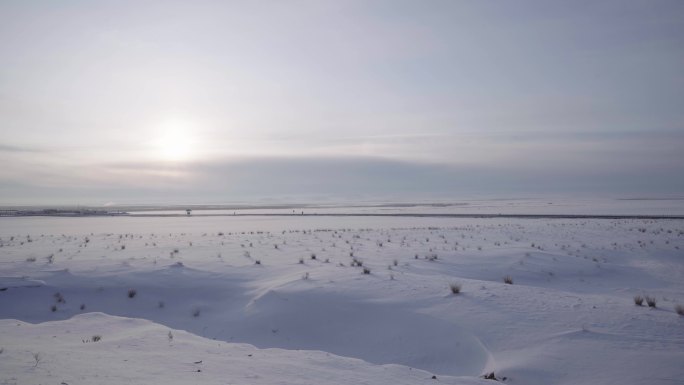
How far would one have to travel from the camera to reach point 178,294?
12.7 meters

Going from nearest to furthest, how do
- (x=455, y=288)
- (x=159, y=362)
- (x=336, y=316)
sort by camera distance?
(x=159, y=362) → (x=336, y=316) → (x=455, y=288)

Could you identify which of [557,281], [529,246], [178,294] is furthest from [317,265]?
[529,246]

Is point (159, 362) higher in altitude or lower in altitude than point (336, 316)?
higher

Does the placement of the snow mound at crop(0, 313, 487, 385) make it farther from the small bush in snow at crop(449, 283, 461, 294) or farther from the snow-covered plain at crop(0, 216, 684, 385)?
the small bush in snow at crop(449, 283, 461, 294)

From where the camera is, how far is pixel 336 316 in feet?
34.2

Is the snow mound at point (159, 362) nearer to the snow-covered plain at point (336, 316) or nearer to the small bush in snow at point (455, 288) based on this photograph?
the snow-covered plain at point (336, 316)

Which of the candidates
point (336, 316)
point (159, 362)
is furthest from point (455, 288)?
point (159, 362)

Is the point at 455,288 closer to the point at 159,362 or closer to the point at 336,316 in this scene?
the point at 336,316

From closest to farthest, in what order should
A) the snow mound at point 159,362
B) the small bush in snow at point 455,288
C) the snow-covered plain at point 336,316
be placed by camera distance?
the snow mound at point 159,362 → the snow-covered plain at point 336,316 → the small bush in snow at point 455,288

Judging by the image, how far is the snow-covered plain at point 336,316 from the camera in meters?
6.72

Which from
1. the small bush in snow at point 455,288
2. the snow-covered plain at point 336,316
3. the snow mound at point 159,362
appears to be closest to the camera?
the snow mound at point 159,362

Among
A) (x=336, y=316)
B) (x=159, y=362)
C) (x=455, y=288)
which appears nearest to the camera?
(x=159, y=362)

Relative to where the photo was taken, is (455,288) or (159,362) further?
(455,288)

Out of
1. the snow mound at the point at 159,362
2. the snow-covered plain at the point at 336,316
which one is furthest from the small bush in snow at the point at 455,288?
the snow mound at the point at 159,362
